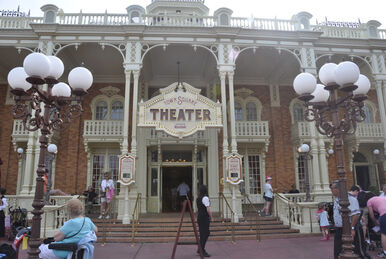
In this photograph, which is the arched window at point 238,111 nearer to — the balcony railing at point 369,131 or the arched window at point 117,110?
the balcony railing at point 369,131

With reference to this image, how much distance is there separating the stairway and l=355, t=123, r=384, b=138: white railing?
8.04 meters

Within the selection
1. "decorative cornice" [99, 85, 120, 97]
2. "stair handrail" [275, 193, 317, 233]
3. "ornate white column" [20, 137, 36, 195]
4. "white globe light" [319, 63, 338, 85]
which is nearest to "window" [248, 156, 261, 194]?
"stair handrail" [275, 193, 317, 233]

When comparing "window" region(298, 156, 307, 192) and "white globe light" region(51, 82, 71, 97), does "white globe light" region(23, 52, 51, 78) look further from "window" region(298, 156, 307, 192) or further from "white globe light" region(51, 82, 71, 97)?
"window" region(298, 156, 307, 192)

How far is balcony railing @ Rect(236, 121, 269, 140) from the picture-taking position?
14.8 m

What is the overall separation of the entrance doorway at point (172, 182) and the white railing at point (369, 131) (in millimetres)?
9254

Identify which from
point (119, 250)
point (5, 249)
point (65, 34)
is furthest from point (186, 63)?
point (5, 249)

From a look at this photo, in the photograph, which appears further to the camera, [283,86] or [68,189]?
[283,86]

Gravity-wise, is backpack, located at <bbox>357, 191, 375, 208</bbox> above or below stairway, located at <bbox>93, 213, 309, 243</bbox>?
above

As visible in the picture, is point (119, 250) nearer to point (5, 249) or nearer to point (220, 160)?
point (5, 249)

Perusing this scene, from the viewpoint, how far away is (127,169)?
10.5m

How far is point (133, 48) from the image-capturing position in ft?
39.5

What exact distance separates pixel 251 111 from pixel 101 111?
27.6 feet

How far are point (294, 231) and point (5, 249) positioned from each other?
8.43m

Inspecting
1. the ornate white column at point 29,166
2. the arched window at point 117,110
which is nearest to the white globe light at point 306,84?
→ the ornate white column at point 29,166
